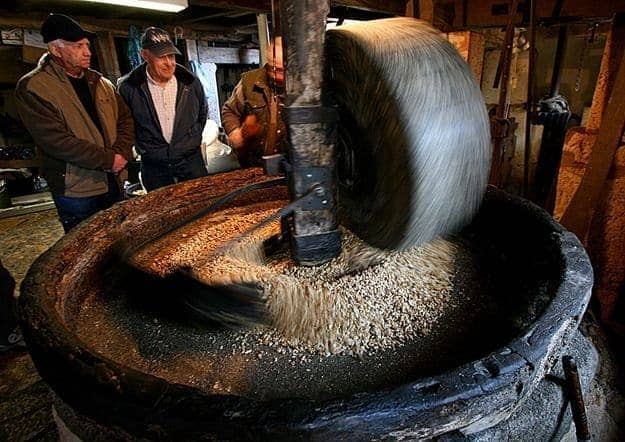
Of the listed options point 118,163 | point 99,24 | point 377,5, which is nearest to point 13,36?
point 99,24

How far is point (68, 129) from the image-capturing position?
2990mm

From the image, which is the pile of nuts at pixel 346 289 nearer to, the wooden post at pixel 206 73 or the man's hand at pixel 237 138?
the man's hand at pixel 237 138

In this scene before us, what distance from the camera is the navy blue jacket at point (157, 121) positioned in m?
3.48

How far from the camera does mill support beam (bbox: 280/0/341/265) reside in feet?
4.48

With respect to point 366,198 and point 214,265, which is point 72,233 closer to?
point 214,265

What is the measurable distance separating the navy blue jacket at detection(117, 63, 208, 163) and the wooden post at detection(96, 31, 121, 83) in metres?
3.66

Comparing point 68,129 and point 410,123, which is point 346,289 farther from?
point 68,129

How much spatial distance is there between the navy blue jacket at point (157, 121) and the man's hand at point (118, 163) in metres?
0.42

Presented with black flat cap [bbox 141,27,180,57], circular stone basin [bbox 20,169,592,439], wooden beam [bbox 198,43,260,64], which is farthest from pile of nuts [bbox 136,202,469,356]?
wooden beam [bbox 198,43,260,64]

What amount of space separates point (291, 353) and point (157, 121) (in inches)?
112

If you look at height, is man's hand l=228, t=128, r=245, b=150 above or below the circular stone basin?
above

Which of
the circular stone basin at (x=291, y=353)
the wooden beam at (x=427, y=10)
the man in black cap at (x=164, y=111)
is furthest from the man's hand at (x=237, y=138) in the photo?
the wooden beam at (x=427, y=10)

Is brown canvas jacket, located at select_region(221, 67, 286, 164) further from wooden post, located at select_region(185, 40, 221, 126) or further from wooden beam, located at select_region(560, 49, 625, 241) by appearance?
wooden post, located at select_region(185, 40, 221, 126)

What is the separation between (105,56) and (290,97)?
6.58m
